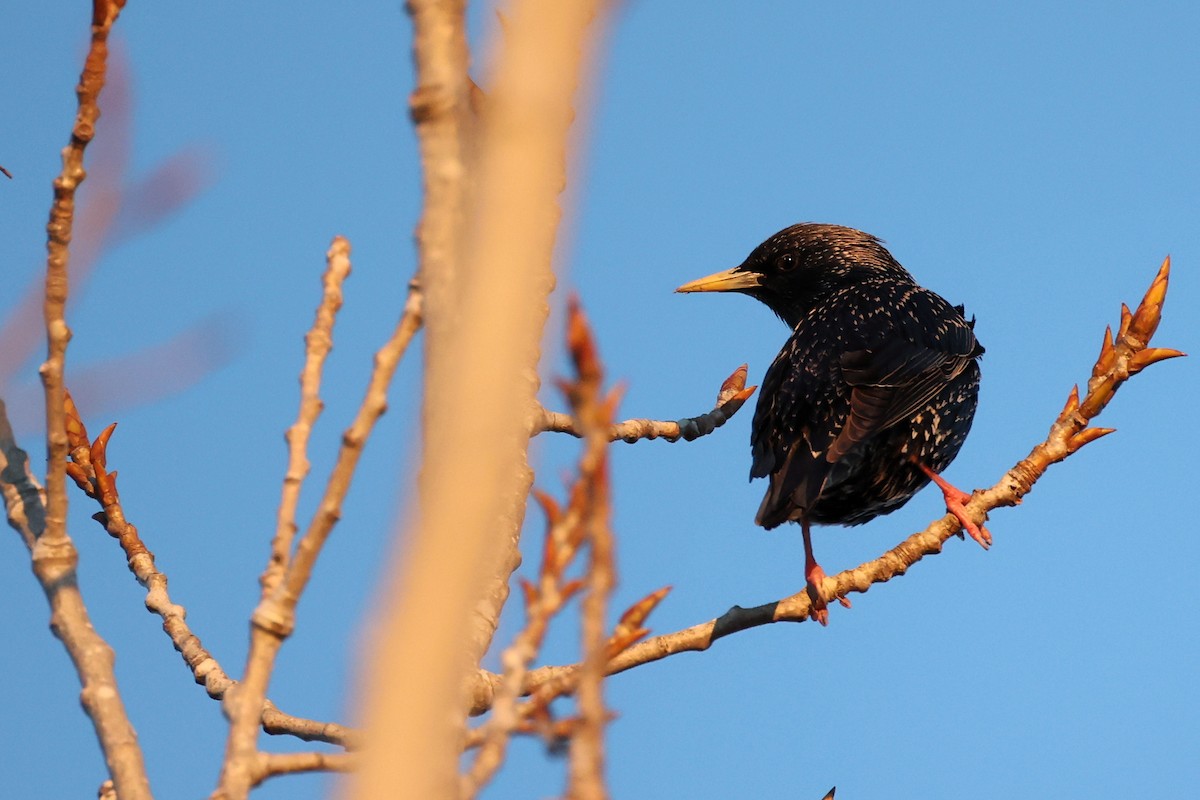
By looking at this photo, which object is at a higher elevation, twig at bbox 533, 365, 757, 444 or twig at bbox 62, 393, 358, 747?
twig at bbox 533, 365, 757, 444

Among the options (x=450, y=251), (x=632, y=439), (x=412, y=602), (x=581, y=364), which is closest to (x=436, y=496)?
(x=412, y=602)

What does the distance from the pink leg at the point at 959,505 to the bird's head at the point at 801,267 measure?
80.2 inches

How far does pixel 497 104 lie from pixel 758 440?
4880mm

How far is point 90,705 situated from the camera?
2.11 m

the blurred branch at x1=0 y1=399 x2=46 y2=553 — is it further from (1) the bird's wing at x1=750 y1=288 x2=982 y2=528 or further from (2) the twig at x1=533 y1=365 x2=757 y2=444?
(1) the bird's wing at x1=750 y1=288 x2=982 y2=528

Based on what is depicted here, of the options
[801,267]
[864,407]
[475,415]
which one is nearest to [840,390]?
[864,407]

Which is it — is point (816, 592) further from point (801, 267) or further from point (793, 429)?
point (801, 267)

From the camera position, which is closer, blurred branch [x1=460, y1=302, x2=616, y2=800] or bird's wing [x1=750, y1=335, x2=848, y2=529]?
blurred branch [x1=460, y1=302, x2=616, y2=800]

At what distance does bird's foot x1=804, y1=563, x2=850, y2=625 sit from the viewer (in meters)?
4.29

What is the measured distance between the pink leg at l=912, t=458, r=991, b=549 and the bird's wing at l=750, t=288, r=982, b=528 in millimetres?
294

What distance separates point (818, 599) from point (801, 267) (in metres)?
4.02

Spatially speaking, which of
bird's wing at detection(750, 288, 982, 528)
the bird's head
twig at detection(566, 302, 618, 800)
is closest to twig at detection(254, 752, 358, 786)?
twig at detection(566, 302, 618, 800)

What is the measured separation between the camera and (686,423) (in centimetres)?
532

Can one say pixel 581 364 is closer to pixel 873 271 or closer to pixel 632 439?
pixel 632 439
